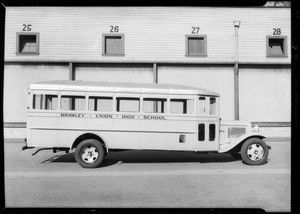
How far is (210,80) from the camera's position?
1371 centimetres

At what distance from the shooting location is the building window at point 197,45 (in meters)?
13.6

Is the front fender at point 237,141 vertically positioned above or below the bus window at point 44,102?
below

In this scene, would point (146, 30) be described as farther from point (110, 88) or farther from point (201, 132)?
point (201, 132)

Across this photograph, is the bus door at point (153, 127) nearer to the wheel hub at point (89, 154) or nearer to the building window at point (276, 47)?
the wheel hub at point (89, 154)

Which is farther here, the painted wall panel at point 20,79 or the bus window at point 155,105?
the painted wall panel at point 20,79

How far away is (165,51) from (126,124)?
286 inches

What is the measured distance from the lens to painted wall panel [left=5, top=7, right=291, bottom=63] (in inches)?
527

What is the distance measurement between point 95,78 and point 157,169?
8.00 meters

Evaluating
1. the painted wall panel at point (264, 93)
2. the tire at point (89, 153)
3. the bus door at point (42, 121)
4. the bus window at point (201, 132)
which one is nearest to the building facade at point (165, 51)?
the painted wall panel at point (264, 93)

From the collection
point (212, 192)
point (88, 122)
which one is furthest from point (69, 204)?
point (88, 122)

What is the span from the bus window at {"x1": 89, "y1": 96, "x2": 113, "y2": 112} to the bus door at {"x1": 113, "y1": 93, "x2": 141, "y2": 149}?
22 centimetres

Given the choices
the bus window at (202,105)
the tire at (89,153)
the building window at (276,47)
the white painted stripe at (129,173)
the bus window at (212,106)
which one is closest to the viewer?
the white painted stripe at (129,173)

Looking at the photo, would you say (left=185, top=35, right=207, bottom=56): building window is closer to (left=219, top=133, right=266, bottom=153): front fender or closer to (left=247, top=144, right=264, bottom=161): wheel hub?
(left=219, top=133, right=266, bottom=153): front fender

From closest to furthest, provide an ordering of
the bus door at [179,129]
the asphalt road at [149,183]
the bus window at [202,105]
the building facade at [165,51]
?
the asphalt road at [149,183], the bus door at [179,129], the bus window at [202,105], the building facade at [165,51]
